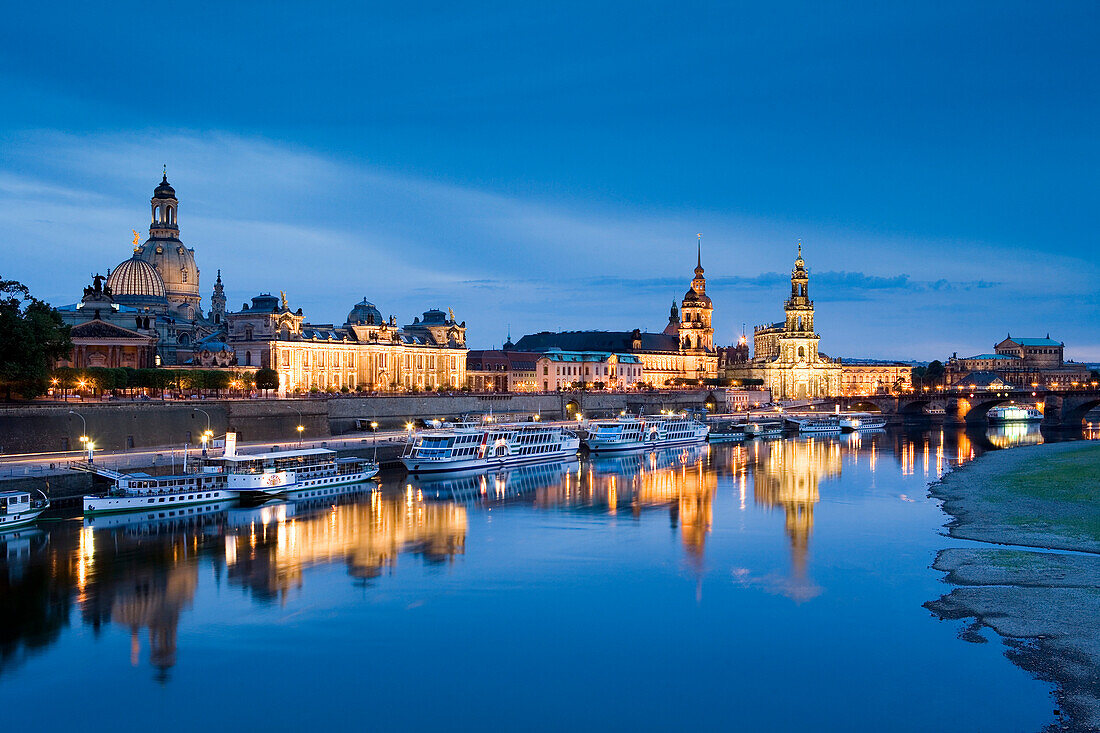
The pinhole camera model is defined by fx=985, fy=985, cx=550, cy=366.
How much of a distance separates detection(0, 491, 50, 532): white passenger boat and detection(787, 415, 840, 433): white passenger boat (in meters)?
97.7

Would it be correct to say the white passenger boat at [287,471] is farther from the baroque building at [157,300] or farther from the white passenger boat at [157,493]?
the baroque building at [157,300]

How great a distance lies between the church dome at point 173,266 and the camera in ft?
451

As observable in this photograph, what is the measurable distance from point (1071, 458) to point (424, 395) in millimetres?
62539

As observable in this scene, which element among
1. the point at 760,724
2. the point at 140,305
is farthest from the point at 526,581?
the point at 140,305

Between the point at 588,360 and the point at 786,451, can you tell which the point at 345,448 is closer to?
the point at 786,451

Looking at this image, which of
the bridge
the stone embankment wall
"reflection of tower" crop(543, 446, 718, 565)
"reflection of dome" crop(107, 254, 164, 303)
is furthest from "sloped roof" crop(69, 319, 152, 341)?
the bridge

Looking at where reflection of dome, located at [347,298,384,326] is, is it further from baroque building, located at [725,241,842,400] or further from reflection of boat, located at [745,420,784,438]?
baroque building, located at [725,241,842,400]

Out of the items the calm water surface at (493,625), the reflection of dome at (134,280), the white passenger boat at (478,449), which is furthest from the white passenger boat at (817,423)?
the reflection of dome at (134,280)

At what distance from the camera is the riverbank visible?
2420 centimetres

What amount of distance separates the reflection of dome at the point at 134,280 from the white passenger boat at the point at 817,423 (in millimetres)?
83830

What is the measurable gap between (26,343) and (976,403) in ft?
423

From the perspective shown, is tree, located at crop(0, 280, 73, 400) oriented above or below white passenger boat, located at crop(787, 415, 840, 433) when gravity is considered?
above

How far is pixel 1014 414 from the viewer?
Answer: 170 meters

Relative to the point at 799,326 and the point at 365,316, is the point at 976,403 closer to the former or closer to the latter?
the point at 799,326
